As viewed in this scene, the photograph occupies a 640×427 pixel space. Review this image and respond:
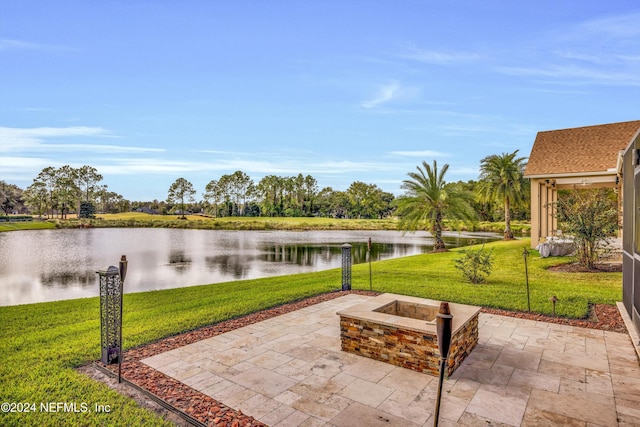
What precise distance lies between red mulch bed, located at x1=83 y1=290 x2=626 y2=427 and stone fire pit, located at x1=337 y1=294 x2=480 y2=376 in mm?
1814

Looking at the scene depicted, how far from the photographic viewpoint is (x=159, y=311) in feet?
23.3

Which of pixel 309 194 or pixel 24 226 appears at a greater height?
pixel 309 194

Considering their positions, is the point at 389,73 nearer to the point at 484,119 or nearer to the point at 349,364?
the point at 484,119

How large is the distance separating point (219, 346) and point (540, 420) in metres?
3.82

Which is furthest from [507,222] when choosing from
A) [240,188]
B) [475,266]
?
[240,188]

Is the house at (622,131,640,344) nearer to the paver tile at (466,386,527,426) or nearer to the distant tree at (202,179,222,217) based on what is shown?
the paver tile at (466,386,527,426)

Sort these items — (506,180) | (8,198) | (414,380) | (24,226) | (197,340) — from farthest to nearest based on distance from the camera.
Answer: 1. (8,198)
2. (24,226)
3. (506,180)
4. (197,340)
5. (414,380)

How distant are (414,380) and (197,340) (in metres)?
3.14

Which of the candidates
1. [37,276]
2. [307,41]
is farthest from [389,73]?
[37,276]

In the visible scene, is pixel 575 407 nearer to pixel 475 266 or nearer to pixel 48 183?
pixel 475 266

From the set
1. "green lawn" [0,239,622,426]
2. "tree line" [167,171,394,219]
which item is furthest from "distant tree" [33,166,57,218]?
"green lawn" [0,239,622,426]

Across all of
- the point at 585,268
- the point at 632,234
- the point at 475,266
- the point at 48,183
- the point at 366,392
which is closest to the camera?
the point at 366,392

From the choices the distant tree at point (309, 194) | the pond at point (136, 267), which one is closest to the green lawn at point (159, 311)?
the pond at point (136, 267)

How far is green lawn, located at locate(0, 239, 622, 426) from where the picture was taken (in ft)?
11.4
